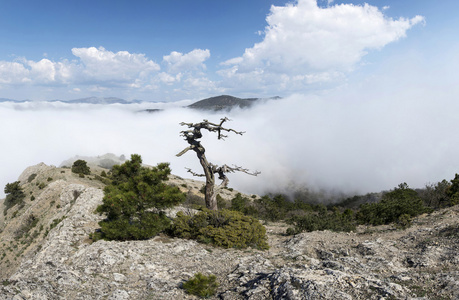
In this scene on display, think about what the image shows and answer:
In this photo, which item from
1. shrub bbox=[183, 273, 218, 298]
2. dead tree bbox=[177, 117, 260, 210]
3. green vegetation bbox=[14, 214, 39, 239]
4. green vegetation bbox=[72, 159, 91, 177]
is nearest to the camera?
shrub bbox=[183, 273, 218, 298]

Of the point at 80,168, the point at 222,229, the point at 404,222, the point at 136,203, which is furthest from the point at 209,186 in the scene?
the point at 80,168

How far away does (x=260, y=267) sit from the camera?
10.1 m

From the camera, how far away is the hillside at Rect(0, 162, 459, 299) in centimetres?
716

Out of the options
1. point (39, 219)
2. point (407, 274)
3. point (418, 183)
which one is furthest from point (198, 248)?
point (418, 183)

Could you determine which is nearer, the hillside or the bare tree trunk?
the hillside

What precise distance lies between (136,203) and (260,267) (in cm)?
730

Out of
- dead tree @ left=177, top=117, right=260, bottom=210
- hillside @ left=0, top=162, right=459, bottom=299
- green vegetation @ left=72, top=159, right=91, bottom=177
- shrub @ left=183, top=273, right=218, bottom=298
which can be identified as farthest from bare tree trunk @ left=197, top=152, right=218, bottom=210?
green vegetation @ left=72, top=159, right=91, bottom=177

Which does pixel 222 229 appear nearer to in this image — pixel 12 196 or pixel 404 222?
pixel 404 222

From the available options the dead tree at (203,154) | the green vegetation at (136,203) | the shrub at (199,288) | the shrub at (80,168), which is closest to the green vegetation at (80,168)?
the shrub at (80,168)

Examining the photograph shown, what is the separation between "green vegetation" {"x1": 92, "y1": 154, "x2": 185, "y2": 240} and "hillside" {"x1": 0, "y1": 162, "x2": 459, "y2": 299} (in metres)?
0.71

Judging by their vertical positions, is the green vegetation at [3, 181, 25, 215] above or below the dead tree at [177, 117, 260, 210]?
below

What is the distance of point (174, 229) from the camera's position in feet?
50.0

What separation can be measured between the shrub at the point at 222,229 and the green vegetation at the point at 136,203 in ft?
4.40

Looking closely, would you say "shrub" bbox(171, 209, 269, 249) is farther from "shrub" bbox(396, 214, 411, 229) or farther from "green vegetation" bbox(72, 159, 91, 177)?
"green vegetation" bbox(72, 159, 91, 177)
